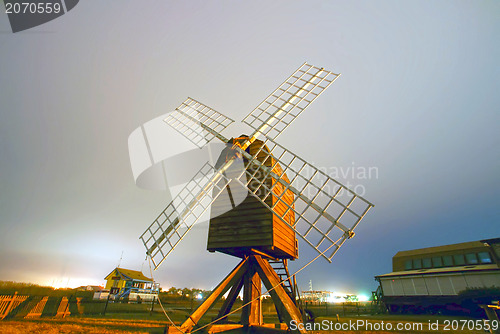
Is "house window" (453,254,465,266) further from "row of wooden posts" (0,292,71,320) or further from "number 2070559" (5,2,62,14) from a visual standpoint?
"number 2070559" (5,2,62,14)

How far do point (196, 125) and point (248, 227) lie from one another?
799 centimetres

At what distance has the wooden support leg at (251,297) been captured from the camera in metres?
9.17

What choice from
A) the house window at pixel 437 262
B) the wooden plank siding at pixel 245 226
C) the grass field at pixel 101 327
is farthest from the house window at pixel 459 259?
the wooden plank siding at pixel 245 226

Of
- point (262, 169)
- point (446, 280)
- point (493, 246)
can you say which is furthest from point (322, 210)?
point (446, 280)

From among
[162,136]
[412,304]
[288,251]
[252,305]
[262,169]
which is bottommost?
[412,304]

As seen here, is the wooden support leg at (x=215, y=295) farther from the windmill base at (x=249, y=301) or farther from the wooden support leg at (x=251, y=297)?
the wooden support leg at (x=251, y=297)

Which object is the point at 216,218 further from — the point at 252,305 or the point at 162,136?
the point at 162,136

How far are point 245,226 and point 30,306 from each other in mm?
14052

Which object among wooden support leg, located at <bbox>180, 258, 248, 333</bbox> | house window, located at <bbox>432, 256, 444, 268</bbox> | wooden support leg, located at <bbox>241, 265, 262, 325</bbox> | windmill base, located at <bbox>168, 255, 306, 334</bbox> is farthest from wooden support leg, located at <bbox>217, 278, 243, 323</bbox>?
house window, located at <bbox>432, 256, 444, 268</bbox>

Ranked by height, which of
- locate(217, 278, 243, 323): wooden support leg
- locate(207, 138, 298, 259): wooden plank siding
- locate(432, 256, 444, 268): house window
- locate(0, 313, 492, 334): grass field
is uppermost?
locate(207, 138, 298, 259): wooden plank siding

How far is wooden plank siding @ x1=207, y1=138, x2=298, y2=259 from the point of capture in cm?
916

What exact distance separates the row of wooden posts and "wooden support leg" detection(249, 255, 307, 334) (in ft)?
43.2

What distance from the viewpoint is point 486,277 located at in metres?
19.3

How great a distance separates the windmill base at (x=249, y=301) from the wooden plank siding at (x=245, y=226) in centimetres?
82
